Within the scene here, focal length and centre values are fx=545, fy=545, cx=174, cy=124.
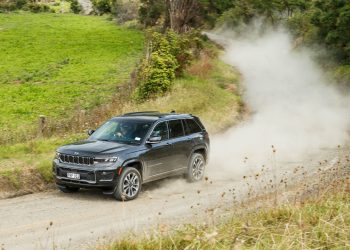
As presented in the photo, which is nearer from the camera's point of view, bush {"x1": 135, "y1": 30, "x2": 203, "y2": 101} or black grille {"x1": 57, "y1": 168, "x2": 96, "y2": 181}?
black grille {"x1": 57, "y1": 168, "x2": 96, "y2": 181}

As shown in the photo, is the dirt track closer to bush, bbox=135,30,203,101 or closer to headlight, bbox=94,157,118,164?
headlight, bbox=94,157,118,164

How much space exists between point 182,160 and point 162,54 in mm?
13145

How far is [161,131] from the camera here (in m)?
14.3

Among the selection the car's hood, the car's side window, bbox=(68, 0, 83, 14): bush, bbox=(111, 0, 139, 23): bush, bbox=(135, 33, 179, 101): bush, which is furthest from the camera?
bbox=(68, 0, 83, 14): bush

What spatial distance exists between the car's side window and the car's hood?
95 cm

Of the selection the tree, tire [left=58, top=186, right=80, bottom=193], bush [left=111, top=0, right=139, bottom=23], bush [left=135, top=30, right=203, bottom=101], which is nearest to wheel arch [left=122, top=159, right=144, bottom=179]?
tire [left=58, top=186, right=80, bottom=193]

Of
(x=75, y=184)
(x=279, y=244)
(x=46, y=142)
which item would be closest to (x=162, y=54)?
(x=46, y=142)

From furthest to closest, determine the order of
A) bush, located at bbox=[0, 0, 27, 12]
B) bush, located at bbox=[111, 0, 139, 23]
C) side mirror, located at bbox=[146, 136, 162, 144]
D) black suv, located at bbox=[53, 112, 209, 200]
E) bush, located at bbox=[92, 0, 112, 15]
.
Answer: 1. bush, located at bbox=[92, 0, 112, 15]
2. bush, located at bbox=[0, 0, 27, 12]
3. bush, located at bbox=[111, 0, 139, 23]
4. side mirror, located at bbox=[146, 136, 162, 144]
5. black suv, located at bbox=[53, 112, 209, 200]

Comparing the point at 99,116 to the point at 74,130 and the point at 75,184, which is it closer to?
the point at 74,130

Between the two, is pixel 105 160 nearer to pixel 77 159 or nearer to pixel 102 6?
pixel 77 159

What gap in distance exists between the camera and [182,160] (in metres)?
14.7

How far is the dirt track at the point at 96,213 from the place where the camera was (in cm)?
961

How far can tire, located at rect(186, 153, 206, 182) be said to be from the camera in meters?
14.9

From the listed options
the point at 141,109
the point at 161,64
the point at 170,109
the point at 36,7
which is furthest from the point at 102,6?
the point at 141,109
